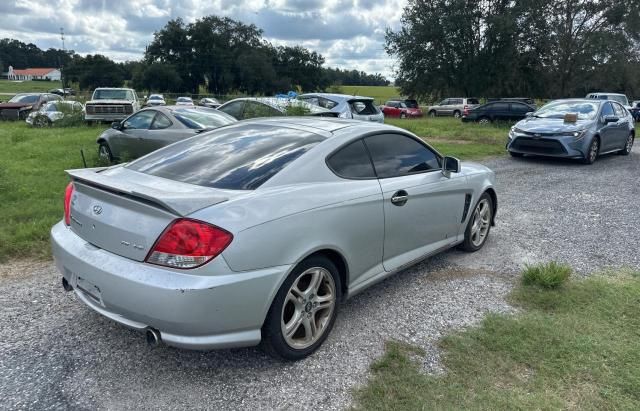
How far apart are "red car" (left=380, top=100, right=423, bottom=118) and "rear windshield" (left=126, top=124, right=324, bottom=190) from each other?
31816mm

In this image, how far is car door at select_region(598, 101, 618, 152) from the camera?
11.6 m

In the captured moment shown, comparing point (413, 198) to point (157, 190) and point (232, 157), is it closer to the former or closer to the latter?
point (232, 157)

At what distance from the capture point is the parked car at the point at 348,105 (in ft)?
43.2

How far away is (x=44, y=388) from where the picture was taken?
273 centimetres

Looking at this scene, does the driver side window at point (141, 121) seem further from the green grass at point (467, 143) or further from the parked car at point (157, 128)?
the green grass at point (467, 143)

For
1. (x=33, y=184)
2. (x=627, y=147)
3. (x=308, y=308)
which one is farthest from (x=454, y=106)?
(x=308, y=308)

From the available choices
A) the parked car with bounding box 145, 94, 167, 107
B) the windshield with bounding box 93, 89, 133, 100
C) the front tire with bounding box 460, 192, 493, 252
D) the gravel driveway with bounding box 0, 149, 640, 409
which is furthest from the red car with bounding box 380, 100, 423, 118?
the front tire with bounding box 460, 192, 493, 252

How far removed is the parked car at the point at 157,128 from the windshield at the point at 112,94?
11.0 m

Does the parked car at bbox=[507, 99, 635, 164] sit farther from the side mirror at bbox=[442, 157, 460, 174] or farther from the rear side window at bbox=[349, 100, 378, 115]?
the side mirror at bbox=[442, 157, 460, 174]

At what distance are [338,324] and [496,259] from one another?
2223 mm

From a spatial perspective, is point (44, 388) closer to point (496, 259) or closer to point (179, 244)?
point (179, 244)

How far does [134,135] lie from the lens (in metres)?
9.25

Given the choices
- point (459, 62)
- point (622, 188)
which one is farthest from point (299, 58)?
point (622, 188)

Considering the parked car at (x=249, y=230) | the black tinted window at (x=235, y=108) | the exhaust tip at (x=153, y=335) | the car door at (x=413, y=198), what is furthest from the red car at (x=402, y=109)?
the exhaust tip at (x=153, y=335)
